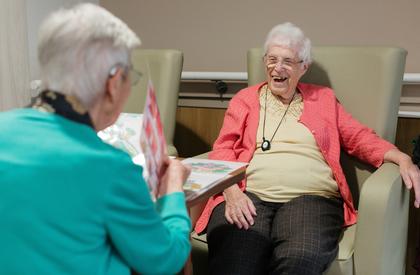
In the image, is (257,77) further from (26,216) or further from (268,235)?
(26,216)

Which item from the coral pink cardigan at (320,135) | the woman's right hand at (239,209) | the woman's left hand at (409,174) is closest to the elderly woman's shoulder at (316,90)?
the coral pink cardigan at (320,135)

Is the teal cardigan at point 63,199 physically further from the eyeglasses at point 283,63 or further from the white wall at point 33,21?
the white wall at point 33,21

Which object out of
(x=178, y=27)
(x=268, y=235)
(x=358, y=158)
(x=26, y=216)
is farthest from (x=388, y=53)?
(x=26, y=216)

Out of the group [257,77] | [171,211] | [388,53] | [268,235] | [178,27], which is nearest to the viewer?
[171,211]

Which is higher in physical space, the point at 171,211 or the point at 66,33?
the point at 66,33

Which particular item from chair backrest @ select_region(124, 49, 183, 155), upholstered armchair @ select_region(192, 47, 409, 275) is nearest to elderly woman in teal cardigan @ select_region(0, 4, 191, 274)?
upholstered armchair @ select_region(192, 47, 409, 275)

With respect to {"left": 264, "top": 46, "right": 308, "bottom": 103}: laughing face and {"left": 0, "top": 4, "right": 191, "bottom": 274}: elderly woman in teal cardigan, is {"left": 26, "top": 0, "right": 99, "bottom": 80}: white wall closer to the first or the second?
{"left": 264, "top": 46, "right": 308, "bottom": 103}: laughing face

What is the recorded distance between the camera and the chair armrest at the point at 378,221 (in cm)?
144

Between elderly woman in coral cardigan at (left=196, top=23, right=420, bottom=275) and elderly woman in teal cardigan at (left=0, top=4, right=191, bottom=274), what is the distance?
2.27 ft

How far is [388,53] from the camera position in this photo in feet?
6.03

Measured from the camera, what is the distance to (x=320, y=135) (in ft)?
5.89

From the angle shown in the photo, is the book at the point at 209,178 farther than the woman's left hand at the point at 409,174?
No

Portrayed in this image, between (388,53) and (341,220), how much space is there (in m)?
0.66

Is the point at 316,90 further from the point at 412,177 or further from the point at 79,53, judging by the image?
the point at 79,53
